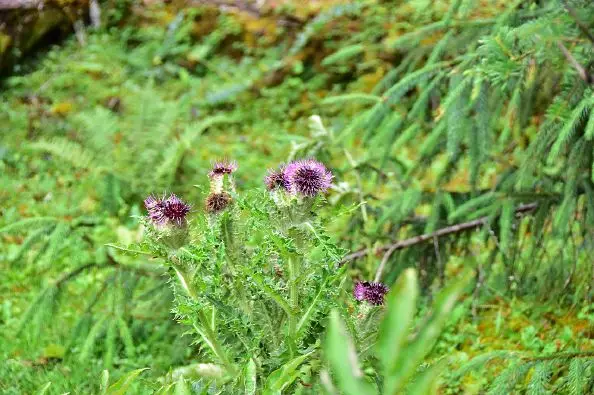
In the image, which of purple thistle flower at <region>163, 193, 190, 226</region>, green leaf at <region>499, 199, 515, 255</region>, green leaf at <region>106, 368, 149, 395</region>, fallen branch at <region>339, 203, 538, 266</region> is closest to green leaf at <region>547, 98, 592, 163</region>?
green leaf at <region>499, 199, 515, 255</region>

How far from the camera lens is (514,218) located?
302cm

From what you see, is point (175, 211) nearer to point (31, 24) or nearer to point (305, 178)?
point (305, 178)

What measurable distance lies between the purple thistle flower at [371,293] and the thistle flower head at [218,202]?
36 cm

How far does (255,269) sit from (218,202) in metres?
0.18

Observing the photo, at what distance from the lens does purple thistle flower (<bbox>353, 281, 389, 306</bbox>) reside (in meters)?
1.69

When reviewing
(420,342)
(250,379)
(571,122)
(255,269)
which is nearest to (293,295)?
(255,269)

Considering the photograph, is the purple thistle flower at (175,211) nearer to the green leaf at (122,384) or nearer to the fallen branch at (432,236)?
the green leaf at (122,384)

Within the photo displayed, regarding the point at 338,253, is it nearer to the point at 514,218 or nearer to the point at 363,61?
the point at 514,218

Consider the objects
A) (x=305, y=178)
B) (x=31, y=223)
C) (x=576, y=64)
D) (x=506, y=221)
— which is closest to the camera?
(x=305, y=178)

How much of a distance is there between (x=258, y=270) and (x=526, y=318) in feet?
A: 6.32

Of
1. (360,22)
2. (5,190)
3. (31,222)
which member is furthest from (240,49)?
(31,222)

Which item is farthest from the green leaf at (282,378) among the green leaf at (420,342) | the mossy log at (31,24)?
the mossy log at (31,24)

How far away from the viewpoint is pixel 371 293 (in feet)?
5.57

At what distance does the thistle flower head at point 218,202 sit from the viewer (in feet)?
5.76
